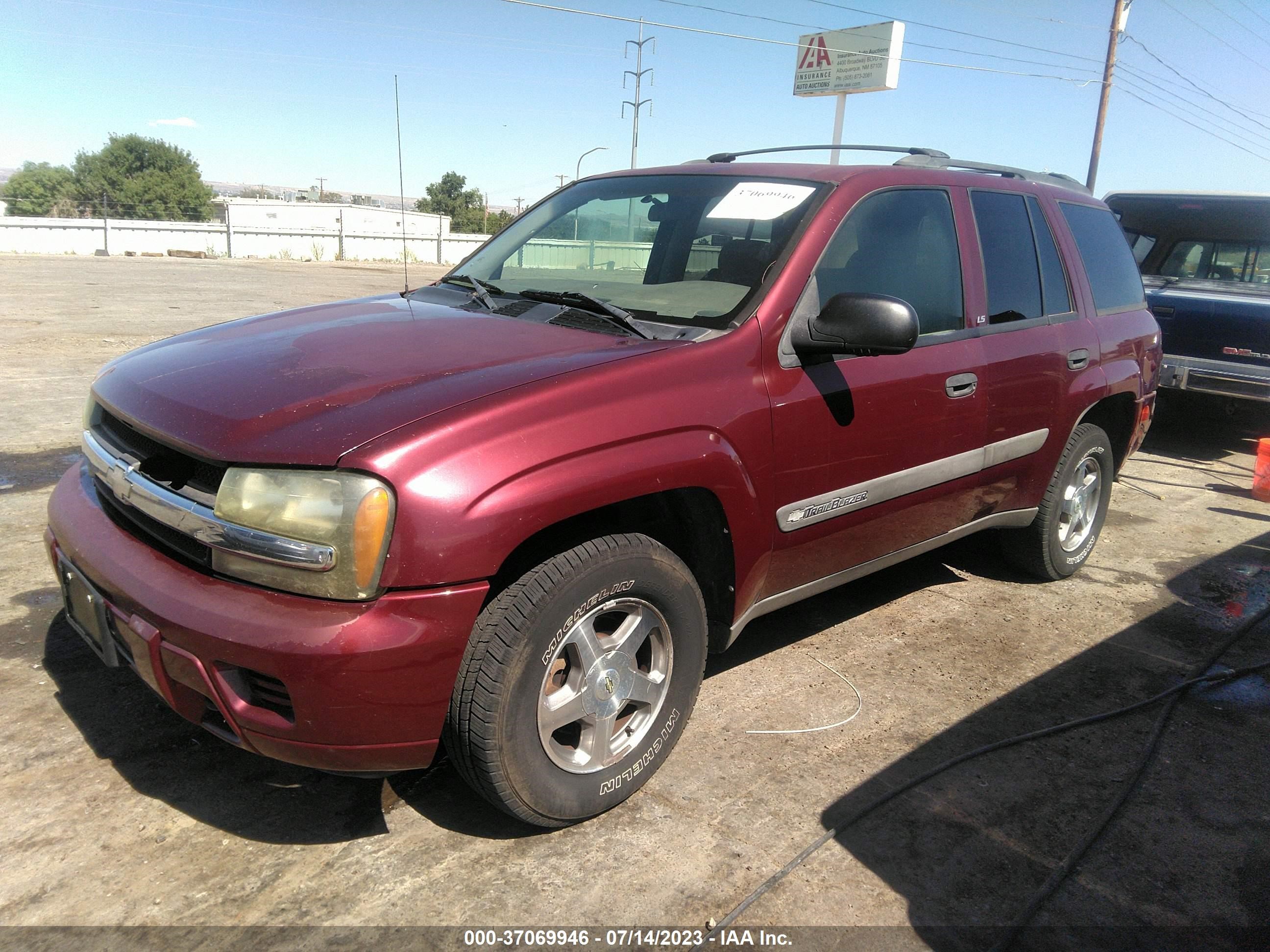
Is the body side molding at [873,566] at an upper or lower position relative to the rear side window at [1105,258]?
lower

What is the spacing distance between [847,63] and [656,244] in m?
33.4

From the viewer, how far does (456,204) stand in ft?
270

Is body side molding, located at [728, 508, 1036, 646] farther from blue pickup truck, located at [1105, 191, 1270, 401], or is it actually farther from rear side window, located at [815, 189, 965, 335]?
blue pickup truck, located at [1105, 191, 1270, 401]

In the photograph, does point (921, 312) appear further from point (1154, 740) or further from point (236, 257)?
point (236, 257)

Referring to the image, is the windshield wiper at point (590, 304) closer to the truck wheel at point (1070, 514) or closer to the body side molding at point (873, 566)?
the body side molding at point (873, 566)

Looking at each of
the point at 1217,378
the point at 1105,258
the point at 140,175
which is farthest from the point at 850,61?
the point at 140,175

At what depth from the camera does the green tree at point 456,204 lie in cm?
7138

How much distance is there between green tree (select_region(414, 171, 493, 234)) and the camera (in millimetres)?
71375

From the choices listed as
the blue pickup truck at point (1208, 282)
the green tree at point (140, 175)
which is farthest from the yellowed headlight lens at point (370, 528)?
the green tree at point (140, 175)

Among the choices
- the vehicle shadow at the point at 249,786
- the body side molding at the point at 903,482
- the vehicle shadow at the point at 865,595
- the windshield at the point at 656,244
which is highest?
the windshield at the point at 656,244

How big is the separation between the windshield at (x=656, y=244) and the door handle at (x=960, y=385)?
88 cm

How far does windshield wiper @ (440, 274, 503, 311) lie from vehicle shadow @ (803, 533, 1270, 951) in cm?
199

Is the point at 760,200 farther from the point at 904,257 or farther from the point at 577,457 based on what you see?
the point at 577,457

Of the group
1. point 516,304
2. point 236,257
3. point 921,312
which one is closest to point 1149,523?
point 921,312
